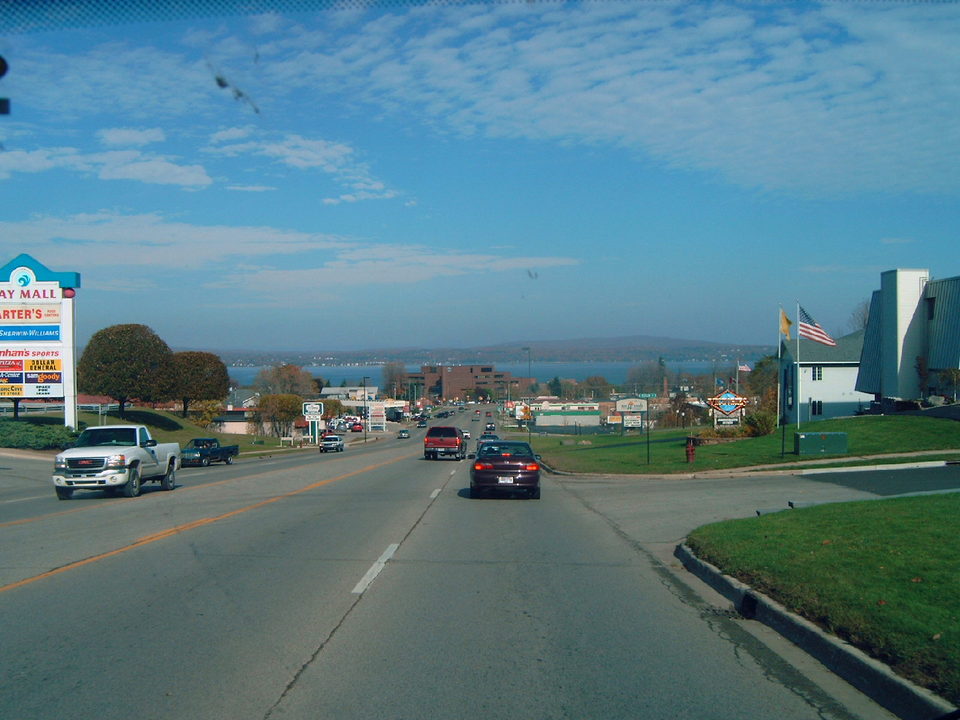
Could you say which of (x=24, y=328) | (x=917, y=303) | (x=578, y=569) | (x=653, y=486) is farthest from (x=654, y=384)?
(x=578, y=569)

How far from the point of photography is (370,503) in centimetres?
1995

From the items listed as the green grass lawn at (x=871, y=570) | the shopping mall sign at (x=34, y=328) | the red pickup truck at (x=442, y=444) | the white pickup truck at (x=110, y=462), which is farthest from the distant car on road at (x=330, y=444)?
the green grass lawn at (x=871, y=570)

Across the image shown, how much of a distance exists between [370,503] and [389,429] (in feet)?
338

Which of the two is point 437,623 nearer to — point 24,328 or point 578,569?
point 578,569

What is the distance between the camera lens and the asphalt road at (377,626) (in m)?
6.18

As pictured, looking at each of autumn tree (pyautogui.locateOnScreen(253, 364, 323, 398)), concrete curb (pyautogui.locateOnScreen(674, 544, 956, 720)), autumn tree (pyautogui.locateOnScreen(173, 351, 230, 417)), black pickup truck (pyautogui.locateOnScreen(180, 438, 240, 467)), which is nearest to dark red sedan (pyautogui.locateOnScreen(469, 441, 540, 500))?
concrete curb (pyautogui.locateOnScreen(674, 544, 956, 720))

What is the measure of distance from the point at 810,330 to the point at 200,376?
59.2m

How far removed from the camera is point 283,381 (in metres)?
126

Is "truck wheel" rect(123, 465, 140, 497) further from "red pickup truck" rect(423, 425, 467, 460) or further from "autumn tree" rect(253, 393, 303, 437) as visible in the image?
"autumn tree" rect(253, 393, 303, 437)

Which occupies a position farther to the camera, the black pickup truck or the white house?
the white house

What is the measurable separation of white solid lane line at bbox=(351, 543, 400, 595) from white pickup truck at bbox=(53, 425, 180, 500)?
34.4 ft

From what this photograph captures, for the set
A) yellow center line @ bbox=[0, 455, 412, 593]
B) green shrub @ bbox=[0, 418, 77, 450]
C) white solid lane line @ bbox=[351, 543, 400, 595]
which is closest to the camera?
white solid lane line @ bbox=[351, 543, 400, 595]

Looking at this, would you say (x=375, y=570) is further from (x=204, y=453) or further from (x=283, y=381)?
(x=283, y=381)

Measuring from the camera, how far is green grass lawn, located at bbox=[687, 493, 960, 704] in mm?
6574
